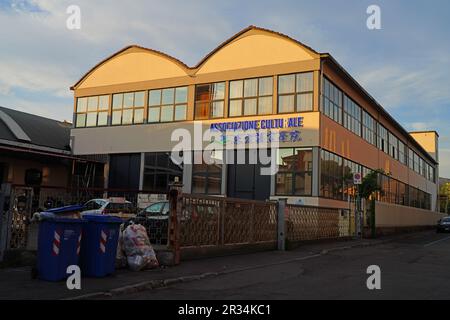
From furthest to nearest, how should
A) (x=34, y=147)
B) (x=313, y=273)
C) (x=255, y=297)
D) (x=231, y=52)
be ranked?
1. (x=34, y=147)
2. (x=231, y=52)
3. (x=313, y=273)
4. (x=255, y=297)

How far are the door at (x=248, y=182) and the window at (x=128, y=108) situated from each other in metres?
7.09

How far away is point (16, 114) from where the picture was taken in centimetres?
3409

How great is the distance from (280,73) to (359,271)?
15657 millimetres

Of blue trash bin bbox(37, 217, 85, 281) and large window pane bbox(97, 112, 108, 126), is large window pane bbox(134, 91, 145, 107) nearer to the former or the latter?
large window pane bbox(97, 112, 108, 126)

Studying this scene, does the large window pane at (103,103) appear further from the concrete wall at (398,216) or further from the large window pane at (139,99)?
the concrete wall at (398,216)

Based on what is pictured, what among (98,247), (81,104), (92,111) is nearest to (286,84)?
(92,111)

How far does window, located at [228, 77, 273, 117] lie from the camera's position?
2610 centimetres

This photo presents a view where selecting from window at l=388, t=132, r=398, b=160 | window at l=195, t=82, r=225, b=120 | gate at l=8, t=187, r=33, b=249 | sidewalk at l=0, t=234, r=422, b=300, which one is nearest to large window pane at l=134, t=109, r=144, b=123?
window at l=195, t=82, r=225, b=120

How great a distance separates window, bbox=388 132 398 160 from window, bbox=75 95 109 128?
22.6 meters

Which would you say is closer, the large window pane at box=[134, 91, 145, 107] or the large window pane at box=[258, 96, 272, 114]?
the large window pane at box=[258, 96, 272, 114]

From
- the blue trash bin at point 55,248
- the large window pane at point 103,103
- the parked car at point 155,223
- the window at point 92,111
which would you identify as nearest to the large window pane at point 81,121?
the window at point 92,111

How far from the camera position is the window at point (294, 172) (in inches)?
965

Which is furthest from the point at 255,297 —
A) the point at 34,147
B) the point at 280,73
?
the point at 34,147
